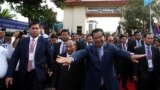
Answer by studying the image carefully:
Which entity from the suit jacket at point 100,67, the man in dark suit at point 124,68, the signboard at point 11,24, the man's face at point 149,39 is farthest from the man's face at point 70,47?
the signboard at point 11,24

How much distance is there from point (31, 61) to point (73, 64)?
2.81 ft

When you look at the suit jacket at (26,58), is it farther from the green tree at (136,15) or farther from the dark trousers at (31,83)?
the green tree at (136,15)

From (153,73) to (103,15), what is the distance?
128 feet

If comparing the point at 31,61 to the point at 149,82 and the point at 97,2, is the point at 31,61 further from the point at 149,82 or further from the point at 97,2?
the point at 97,2

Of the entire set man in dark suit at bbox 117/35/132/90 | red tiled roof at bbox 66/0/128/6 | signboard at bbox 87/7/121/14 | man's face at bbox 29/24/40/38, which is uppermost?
red tiled roof at bbox 66/0/128/6

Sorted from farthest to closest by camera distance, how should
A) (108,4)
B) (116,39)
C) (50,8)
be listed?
1. (108,4)
2. (50,8)
3. (116,39)

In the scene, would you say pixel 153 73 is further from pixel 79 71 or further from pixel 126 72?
pixel 126 72

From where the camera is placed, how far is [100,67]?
652cm

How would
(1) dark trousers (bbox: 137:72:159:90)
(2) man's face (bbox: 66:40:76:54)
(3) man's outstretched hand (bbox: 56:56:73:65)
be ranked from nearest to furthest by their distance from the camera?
(3) man's outstretched hand (bbox: 56:56:73:65), (2) man's face (bbox: 66:40:76:54), (1) dark trousers (bbox: 137:72:159:90)

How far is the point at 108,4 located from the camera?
46.3 m

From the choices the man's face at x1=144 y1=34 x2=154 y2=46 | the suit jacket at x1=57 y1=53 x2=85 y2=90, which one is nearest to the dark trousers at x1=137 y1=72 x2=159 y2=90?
the man's face at x1=144 y1=34 x2=154 y2=46

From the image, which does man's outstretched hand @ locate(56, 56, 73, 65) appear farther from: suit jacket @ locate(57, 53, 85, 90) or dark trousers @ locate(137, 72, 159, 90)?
dark trousers @ locate(137, 72, 159, 90)

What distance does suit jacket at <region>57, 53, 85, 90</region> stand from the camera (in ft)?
25.5

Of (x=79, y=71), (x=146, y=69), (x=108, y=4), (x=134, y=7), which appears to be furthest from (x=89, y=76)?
(x=108, y=4)
